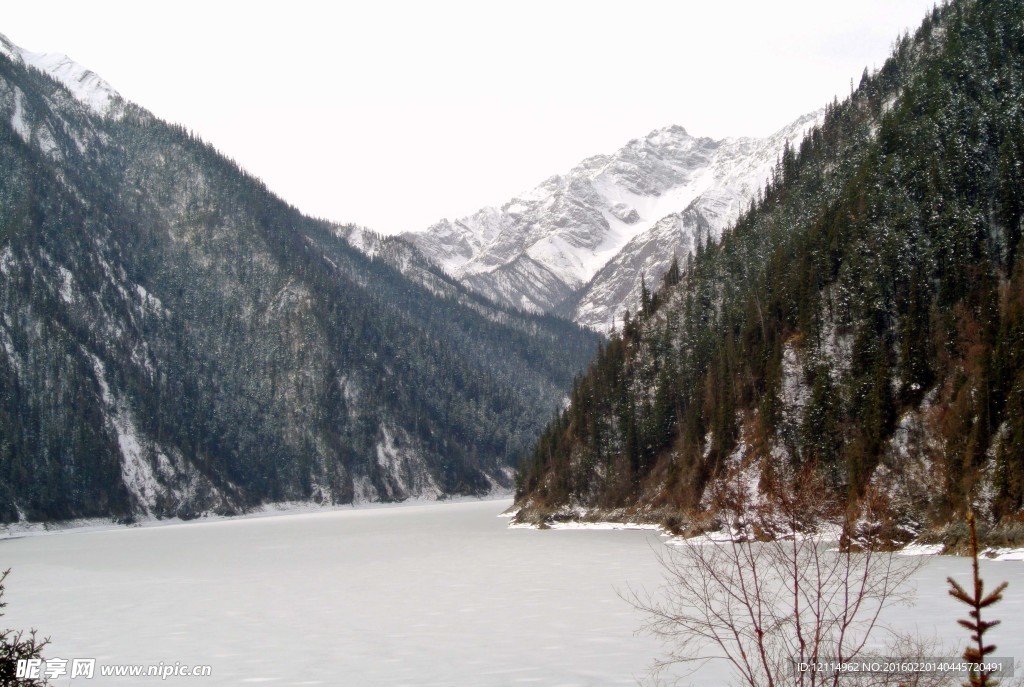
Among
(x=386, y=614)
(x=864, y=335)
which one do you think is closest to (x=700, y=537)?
(x=864, y=335)

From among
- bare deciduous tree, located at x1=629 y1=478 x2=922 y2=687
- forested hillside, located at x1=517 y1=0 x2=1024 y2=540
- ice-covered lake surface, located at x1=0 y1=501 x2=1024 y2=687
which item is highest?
forested hillside, located at x1=517 y1=0 x2=1024 y2=540

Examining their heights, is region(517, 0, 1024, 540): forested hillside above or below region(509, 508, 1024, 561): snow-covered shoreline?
above

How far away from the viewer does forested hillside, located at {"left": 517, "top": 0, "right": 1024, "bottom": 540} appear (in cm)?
6303

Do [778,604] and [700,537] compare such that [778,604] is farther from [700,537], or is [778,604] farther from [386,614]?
[700,537]

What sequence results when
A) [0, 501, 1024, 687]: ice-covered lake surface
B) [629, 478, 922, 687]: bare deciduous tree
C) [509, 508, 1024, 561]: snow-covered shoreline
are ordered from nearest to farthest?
[629, 478, 922, 687]: bare deciduous tree, [0, 501, 1024, 687]: ice-covered lake surface, [509, 508, 1024, 561]: snow-covered shoreline

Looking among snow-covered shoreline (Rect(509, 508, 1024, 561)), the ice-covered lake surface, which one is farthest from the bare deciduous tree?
the ice-covered lake surface

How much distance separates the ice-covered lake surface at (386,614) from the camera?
1054 inches

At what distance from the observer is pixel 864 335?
76.6 meters

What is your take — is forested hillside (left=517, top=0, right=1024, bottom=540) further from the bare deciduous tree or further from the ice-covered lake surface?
the bare deciduous tree

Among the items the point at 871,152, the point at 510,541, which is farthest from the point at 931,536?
the point at 871,152

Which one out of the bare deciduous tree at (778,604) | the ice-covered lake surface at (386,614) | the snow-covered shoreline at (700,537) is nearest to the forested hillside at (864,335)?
the snow-covered shoreline at (700,537)

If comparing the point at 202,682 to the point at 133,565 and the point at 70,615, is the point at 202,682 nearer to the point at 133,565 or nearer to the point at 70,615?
the point at 70,615

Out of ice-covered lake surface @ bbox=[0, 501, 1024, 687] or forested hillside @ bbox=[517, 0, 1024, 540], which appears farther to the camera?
forested hillside @ bbox=[517, 0, 1024, 540]

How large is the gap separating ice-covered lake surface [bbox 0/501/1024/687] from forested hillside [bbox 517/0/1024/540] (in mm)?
12314
